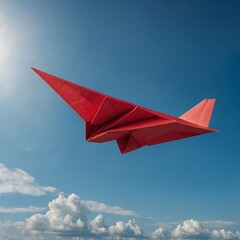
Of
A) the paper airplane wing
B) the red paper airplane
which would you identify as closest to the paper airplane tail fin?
the red paper airplane

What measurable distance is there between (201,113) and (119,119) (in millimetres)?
6454

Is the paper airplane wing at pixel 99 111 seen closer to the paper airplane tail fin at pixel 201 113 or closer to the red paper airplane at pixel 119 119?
the red paper airplane at pixel 119 119

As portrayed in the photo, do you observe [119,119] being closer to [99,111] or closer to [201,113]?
[99,111]

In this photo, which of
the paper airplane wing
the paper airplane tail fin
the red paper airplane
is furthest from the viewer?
the paper airplane tail fin

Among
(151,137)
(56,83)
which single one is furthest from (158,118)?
(56,83)

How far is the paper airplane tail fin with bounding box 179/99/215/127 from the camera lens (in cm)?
1873

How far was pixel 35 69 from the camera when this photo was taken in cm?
1569

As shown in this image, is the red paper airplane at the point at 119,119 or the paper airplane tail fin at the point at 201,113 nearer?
the red paper airplane at the point at 119,119

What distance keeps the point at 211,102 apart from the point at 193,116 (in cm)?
197

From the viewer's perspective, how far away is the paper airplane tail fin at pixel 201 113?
61.5 feet

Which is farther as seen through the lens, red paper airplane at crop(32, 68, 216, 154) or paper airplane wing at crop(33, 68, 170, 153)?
red paper airplane at crop(32, 68, 216, 154)

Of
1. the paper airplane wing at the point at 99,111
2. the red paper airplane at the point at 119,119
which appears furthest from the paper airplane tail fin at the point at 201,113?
the paper airplane wing at the point at 99,111

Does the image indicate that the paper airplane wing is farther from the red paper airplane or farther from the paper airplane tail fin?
the paper airplane tail fin

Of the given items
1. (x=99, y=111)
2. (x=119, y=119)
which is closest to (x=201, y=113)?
(x=119, y=119)
